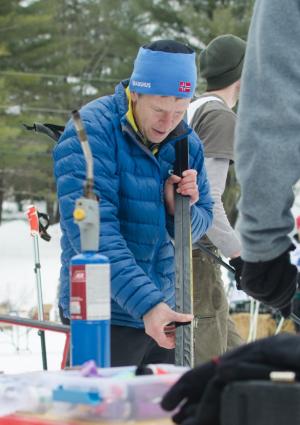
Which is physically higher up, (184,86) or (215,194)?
(184,86)

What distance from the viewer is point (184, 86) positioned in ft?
10.1

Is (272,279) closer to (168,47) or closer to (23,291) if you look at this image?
(168,47)

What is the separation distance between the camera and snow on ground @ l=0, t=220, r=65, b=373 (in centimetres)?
720

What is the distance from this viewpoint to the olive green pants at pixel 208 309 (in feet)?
13.3

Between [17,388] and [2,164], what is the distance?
28354mm

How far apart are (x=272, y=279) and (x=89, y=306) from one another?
0.41m

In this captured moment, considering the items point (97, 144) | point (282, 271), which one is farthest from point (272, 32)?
point (97, 144)

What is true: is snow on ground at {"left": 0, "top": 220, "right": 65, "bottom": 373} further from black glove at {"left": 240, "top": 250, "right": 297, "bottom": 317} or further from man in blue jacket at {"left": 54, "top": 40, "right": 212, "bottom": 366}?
black glove at {"left": 240, "top": 250, "right": 297, "bottom": 317}

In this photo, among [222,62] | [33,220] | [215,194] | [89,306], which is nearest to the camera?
[89,306]

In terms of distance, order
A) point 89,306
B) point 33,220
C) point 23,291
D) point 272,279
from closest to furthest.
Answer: point 272,279 < point 89,306 < point 33,220 < point 23,291

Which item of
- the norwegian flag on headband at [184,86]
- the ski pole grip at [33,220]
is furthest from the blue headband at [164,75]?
the ski pole grip at [33,220]

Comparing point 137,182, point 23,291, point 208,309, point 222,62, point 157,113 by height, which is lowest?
point 23,291

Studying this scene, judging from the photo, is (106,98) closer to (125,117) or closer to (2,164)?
(125,117)

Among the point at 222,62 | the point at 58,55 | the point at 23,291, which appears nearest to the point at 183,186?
the point at 222,62
